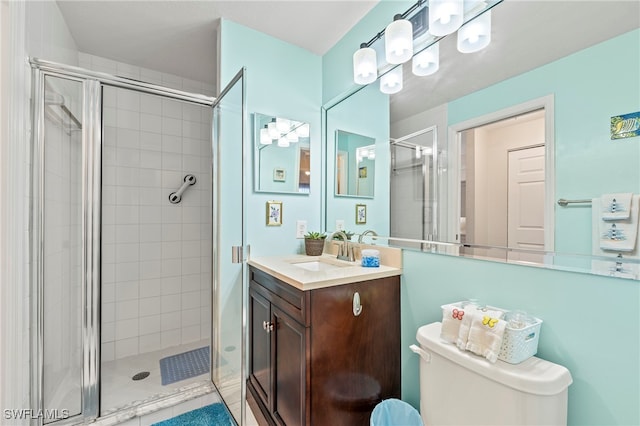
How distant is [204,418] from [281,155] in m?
1.65

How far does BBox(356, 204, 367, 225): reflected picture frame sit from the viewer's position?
1.73 m

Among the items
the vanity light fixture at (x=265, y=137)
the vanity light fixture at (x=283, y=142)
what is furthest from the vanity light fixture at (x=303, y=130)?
the vanity light fixture at (x=265, y=137)

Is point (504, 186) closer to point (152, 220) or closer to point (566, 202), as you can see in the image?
point (566, 202)

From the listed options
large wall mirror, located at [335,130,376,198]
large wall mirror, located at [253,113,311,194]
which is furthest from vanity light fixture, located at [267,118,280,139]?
large wall mirror, located at [335,130,376,198]

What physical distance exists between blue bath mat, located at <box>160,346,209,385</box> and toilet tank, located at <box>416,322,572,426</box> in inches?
65.9

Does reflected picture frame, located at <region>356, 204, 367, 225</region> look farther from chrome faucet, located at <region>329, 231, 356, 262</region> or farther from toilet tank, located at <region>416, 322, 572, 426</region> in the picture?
toilet tank, located at <region>416, 322, 572, 426</region>

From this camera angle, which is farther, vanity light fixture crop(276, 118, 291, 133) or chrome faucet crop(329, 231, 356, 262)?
vanity light fixture crop(276, 118, 291, 133)

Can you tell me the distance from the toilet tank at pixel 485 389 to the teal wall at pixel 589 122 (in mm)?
401

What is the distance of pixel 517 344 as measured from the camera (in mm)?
797

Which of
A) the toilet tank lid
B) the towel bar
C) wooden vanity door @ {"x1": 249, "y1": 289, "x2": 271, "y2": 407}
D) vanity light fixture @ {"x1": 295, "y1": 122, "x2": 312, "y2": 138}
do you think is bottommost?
wooden vanity door @ {"x1": 249, "y1": 289, "x2": 271, "y2": 407}

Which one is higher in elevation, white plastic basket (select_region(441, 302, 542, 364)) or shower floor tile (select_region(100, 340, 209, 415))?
white plastic basket (select_region(441, 302, 542, 364))

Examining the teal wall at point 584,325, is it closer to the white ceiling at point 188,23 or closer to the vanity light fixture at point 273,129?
the vanity light fixture at point 273,129

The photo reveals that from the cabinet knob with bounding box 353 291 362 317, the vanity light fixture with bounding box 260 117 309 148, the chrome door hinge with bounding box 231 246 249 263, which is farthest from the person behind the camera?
the vanity light fixture with bounding box 260 117 309 148

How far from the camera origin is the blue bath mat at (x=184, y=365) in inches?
74.7
